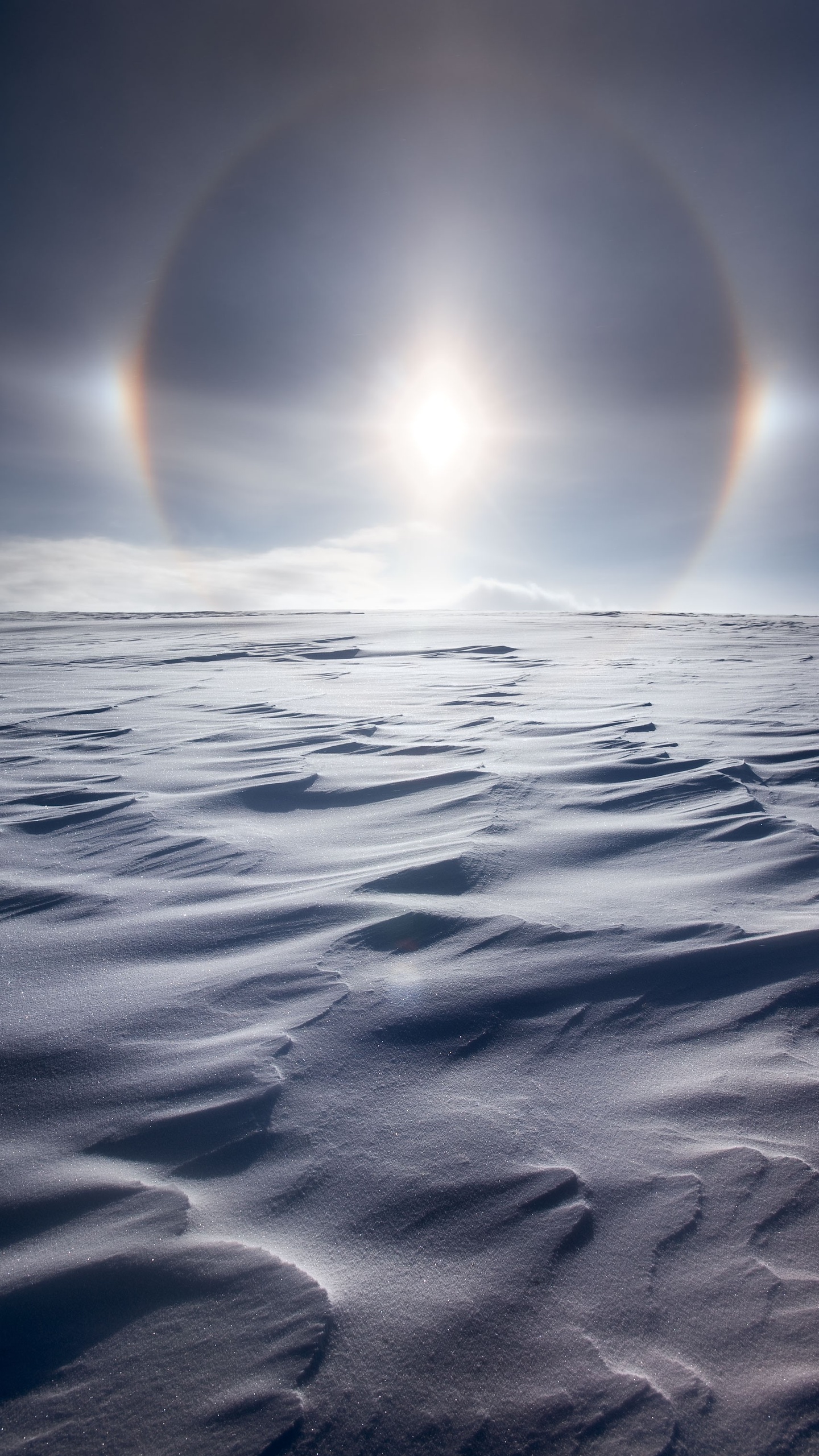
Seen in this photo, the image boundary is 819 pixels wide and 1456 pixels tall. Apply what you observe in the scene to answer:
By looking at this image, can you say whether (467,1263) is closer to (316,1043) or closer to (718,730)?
(316,1043)

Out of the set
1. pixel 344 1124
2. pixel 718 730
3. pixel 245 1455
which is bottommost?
pixel 245 1455

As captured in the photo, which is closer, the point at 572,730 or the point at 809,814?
the point at 809,814

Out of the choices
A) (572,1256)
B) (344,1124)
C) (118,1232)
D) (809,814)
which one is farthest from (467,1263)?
(809,814)

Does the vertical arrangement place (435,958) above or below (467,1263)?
above

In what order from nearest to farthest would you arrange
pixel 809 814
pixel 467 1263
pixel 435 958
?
pixel 467 1263 → pixel 435 958 → pixel 809 814

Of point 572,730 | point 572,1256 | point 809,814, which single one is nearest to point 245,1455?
point 572,1256

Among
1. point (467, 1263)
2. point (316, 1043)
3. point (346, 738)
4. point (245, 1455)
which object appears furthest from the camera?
point (346, 738)

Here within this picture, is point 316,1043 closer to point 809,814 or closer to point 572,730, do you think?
point 809,814
